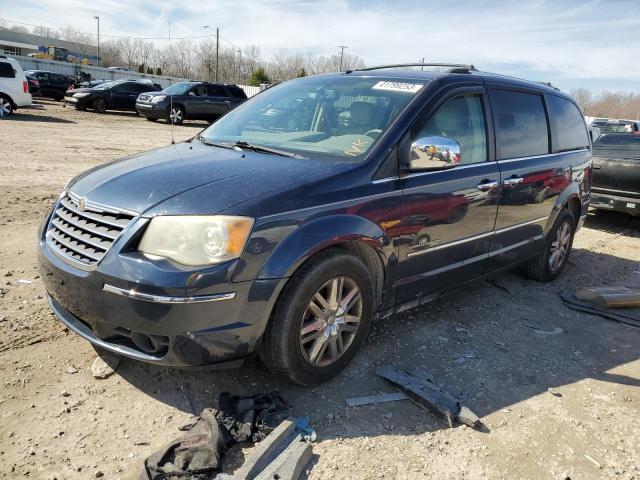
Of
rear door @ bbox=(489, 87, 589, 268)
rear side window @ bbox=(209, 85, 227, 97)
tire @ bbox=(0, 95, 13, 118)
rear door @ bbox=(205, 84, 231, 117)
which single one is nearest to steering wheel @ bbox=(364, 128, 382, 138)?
rear door @ bbox=(489, 87, 589, 268)

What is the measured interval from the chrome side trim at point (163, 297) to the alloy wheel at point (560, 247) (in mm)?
3972

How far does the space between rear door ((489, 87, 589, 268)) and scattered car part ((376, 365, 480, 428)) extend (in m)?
1.50

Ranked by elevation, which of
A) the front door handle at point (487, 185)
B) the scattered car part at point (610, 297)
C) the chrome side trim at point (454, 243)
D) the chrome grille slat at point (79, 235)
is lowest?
the scattered car part at point (610, 297)

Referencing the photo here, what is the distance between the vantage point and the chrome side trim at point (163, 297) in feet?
8.04

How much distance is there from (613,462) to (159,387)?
2496 millimetres

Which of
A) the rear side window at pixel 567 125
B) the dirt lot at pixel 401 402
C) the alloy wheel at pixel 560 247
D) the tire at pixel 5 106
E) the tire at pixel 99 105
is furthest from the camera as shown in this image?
the tire at pixel 99 105

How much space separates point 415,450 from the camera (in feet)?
8.85

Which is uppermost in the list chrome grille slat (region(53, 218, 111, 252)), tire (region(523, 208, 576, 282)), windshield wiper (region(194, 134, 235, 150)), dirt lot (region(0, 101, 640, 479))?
windshield wiper (region(194, 134, 235, 150))

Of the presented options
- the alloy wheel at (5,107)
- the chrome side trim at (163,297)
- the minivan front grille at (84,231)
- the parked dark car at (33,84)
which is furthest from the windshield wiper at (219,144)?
the parked dark car at (33,84)

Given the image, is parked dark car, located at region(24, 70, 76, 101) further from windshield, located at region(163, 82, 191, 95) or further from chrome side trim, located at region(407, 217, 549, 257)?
chrome side trim, located at region(407, 217, 549, 257)

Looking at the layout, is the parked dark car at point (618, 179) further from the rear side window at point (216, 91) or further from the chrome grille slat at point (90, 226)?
the rear side window at point (216, 91)

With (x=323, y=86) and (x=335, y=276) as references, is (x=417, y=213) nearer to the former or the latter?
(x=335, y=276)

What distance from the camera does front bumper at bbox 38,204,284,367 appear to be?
96.9 inches

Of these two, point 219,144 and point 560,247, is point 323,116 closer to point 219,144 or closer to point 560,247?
point 219,144
